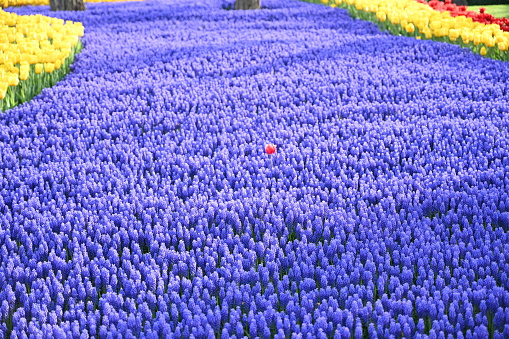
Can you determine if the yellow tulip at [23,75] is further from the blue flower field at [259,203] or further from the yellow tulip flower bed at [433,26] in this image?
the yellow tulip flower bed at [433,26]

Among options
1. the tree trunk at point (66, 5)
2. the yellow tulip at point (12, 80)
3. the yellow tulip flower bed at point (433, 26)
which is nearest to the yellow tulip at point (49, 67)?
the yellow tulip at point (12, 80)

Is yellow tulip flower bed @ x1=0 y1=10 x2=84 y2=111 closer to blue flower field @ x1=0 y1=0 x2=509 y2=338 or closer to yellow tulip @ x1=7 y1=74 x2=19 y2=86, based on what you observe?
yellow tulip @ x1=7 y1=74 x2=19 y2=86

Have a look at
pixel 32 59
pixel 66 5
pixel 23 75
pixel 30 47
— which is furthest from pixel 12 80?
pixel 66 5

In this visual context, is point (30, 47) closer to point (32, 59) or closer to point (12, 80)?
point (32, 59)

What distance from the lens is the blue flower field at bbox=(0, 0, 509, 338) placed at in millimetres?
2590

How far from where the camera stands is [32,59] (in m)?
6.48

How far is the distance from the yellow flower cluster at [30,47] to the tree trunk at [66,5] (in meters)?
2.78

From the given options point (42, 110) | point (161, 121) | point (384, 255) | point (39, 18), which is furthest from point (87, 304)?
point (39, 18)

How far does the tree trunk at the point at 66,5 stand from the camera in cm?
1215

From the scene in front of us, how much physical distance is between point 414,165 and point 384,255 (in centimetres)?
125

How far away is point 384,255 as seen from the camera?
10.00ft

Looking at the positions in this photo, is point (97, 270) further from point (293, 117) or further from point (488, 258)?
point (293, 117)

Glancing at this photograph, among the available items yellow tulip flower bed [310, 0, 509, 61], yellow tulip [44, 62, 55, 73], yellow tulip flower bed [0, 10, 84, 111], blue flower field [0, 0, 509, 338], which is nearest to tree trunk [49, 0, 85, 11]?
yellow tulip flower bed [0, 10, 84, 111]

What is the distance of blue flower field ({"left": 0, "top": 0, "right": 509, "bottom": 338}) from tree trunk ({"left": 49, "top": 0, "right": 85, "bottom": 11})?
5.83 meters
